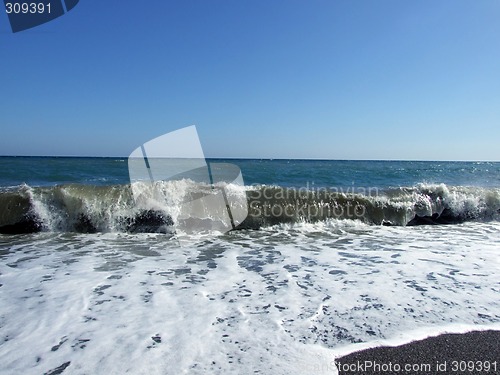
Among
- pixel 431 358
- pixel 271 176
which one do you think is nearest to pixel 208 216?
pixel 431 358

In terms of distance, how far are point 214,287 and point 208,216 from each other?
3884 mm

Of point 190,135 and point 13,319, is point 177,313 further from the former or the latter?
point 190,135

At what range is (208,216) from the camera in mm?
7457

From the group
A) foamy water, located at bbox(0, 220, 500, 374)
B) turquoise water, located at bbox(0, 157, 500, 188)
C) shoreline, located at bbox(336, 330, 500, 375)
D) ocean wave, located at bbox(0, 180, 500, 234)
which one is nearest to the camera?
shoreline, located at bbox(336, 330, 500, 375)

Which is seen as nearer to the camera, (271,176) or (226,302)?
(226,302)

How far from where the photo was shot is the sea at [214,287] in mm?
2338

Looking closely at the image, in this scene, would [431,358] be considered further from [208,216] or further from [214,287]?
[208,216]

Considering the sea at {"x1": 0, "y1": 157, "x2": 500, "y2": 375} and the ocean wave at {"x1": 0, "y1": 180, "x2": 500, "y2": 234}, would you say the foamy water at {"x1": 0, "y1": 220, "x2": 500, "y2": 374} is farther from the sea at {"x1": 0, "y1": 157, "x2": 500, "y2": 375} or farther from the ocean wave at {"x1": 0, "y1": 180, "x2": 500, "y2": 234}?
the ocean wave at {"x1": 0, "y1": 180, "x2": 500, "y2": 234}

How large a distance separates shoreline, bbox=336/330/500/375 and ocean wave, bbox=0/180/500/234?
510 cm

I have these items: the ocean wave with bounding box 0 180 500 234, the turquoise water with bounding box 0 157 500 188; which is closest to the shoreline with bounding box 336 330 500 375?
the ocean wave with bounding box 0 180 500 234

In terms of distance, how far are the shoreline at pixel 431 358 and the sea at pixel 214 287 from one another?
0.10m

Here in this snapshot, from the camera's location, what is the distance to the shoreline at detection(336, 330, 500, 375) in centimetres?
215

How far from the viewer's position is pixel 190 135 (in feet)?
23.6

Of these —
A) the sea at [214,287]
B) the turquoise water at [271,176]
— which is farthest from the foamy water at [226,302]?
the turquoise water at [271,176]
